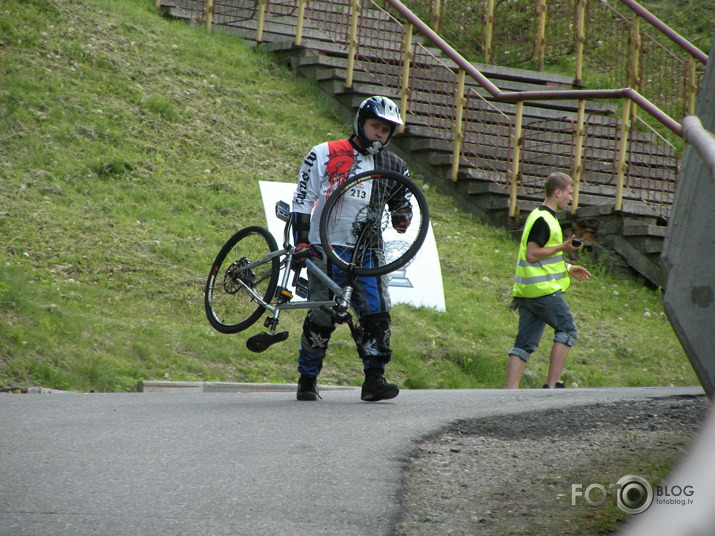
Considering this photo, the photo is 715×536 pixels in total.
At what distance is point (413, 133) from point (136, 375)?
308 inches

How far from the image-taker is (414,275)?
1159 cm

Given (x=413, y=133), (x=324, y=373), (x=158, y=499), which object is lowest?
(x=324, y=373)

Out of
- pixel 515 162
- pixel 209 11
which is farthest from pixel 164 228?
pixel 209 11

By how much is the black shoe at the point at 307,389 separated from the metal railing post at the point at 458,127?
837 centimetres

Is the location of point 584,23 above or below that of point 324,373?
above

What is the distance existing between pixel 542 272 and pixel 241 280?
2991mm

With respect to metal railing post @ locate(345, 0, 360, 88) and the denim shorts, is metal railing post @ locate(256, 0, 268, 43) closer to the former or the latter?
metal railing post @ locate(345, 0, 360, 88)

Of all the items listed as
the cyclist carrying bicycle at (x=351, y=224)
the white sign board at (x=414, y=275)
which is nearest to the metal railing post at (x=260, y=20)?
the white sign board at (x=414, y=275)

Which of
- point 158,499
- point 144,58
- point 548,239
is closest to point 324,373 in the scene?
point 548,239

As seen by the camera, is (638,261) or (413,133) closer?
(638,261)

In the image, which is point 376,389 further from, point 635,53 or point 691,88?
point 635,53

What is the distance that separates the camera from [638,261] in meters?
13.8

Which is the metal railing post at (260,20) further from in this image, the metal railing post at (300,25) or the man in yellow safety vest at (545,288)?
the man in yellow safety vest at (545,288)

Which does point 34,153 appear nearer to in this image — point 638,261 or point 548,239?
point 548,239
